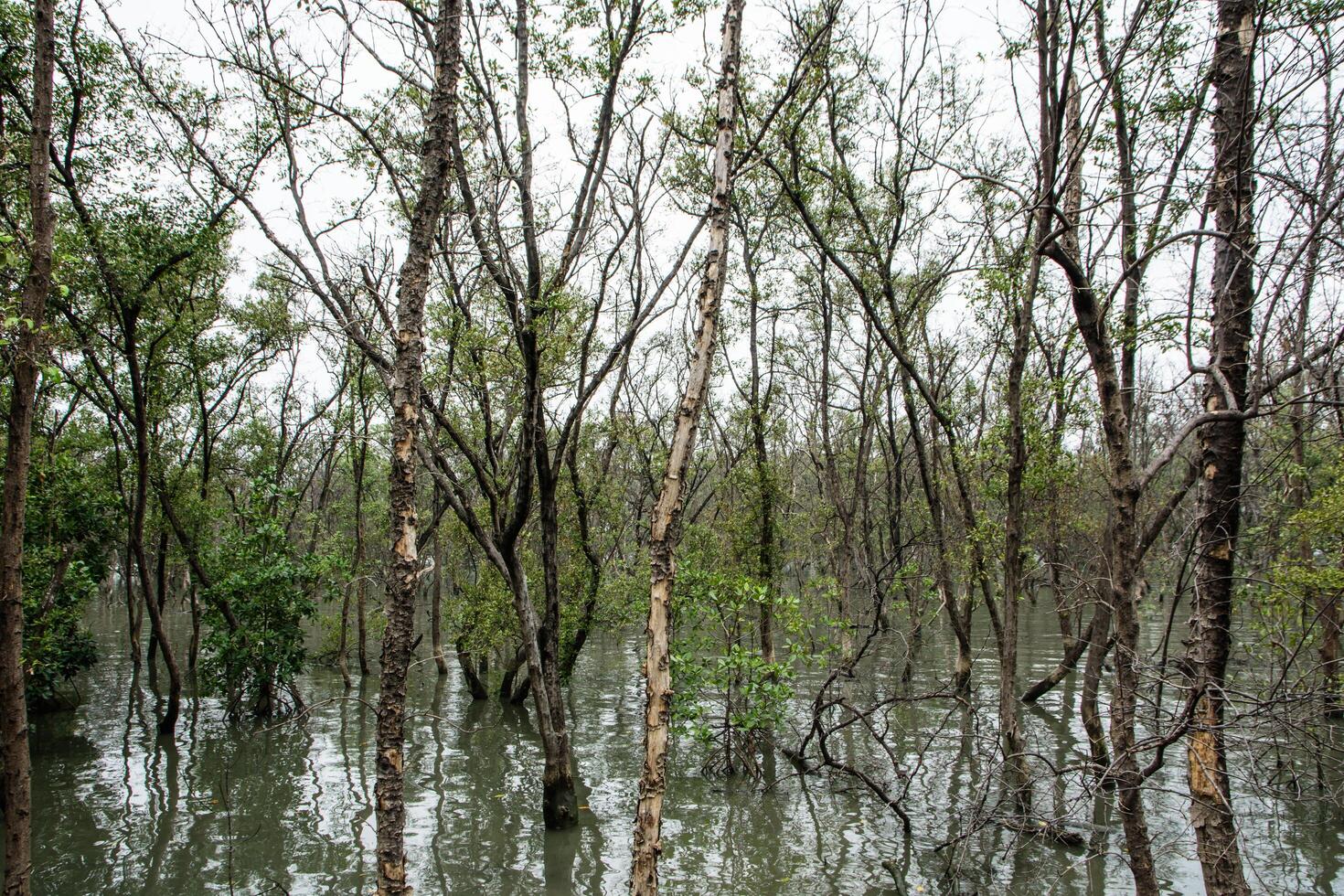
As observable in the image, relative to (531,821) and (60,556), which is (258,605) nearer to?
(60,556)

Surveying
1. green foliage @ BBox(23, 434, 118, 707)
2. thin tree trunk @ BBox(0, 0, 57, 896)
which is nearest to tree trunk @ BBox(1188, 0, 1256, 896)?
thin tree trunk @ BBox(0, 0, 57, 896)

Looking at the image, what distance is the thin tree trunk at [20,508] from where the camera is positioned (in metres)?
5.72

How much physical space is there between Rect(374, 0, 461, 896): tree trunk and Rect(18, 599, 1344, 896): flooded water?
0.90m

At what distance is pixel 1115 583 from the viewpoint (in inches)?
223

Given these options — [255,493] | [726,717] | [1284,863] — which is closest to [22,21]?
[255,493]

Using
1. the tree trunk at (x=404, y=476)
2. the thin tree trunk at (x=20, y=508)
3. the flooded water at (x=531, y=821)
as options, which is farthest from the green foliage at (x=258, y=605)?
the tree trunk at (x=404, y=476)

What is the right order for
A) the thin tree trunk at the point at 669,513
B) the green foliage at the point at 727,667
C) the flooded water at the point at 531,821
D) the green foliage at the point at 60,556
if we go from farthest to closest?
the green foliage at the point at 60,556, the green foliage at the point at 727,667, the flooded water at the point at 531,821, the thin tree trunk at the point at 669,513

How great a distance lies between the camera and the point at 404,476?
511 centimetres

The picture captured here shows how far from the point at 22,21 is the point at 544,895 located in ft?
36.5

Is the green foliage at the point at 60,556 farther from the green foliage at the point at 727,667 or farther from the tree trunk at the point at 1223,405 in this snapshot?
the tree trunk at the point at 1223,405

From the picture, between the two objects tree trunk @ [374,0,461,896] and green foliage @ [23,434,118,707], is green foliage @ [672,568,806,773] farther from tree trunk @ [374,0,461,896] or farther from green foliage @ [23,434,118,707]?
green foliage @ [23,434,118,707]

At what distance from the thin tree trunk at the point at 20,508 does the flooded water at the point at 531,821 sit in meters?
1.63

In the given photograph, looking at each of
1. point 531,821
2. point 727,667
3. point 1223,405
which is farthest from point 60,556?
point 1223,405

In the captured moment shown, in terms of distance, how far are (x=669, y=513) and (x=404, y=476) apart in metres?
1.78
